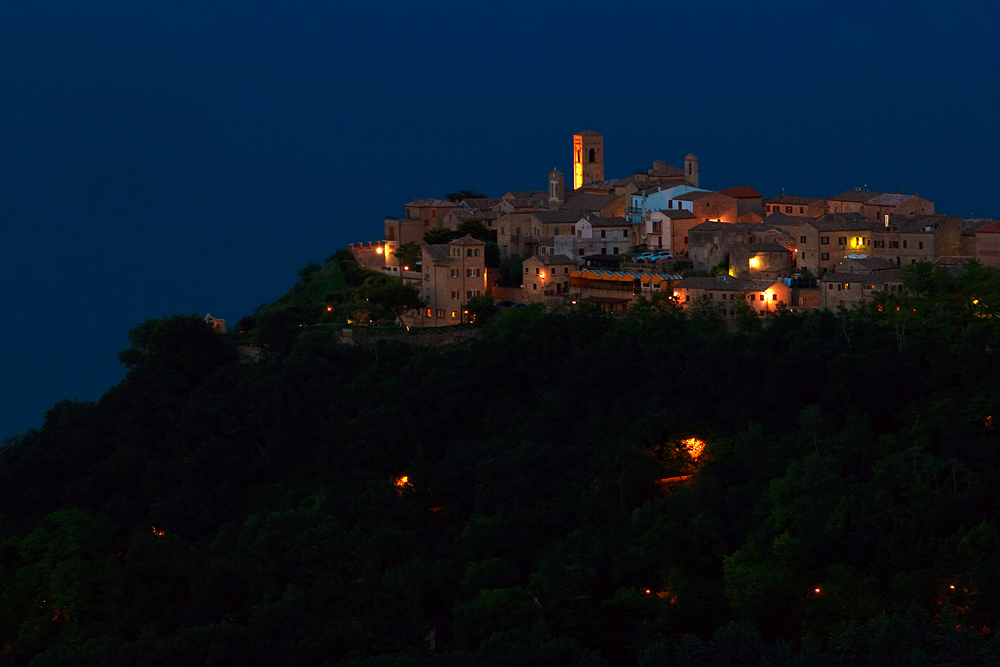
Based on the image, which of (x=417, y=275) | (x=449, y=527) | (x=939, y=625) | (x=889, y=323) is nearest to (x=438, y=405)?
(x=449, y=527)

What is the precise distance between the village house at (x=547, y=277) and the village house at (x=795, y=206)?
652cm

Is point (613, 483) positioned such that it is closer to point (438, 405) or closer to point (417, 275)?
point (438, 405)

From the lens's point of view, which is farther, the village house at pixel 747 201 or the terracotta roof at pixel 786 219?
the village house at pixel 747 201

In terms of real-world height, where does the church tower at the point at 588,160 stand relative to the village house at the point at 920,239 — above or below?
above

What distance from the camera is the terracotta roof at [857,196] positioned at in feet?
145

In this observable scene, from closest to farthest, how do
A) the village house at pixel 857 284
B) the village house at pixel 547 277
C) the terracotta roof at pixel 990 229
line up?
1. the village house at pixel 857 284
2. the terracotta roof at pixel 990 229
3. the village house at pixel 547 277

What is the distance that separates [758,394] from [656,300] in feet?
15.4

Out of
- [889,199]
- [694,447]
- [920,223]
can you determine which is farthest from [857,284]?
[889,199]

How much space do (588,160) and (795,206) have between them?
9.76 m

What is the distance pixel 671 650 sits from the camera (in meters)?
28.5

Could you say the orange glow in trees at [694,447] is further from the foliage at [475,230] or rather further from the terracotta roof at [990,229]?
the foliage at [475,230]

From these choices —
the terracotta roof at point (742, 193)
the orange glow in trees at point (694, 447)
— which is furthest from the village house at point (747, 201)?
the orange glow in trees at point (694, 447)

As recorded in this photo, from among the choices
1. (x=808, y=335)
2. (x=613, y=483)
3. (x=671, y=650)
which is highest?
(x=808, y=335)

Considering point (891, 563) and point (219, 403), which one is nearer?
point (891, 563)
